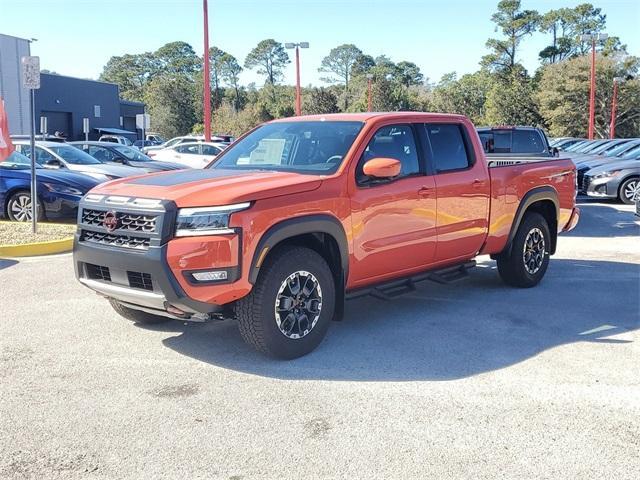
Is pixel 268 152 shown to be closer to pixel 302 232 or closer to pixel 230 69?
pixel 302 232

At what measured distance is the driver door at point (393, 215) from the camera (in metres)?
5.37

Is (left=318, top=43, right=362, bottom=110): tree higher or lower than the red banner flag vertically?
higher

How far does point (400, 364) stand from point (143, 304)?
1.90m

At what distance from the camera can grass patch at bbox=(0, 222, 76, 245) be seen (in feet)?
31.7

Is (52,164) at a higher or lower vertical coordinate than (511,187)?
higher

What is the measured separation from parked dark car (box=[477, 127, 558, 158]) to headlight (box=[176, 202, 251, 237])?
28.3ft

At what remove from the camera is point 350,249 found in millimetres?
5266

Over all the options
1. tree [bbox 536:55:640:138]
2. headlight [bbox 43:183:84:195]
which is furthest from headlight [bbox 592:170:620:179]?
tree [bbox 536:55:640:138]

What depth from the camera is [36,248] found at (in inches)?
366

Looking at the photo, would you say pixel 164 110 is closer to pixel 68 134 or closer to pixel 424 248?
pixel 68 134

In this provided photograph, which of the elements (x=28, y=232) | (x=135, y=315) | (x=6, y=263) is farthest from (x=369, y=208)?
(x=28, y=232)

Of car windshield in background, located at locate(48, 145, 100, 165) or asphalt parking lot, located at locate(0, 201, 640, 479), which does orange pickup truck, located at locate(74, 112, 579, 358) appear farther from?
car windshield in background, located at locate(48, 145, 100, 165)

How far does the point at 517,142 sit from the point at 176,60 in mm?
119173

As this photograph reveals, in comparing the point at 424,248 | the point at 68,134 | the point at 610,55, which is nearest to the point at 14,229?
the point at 424,248
